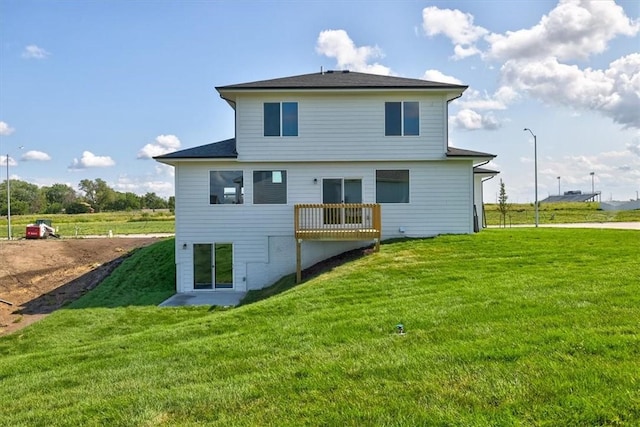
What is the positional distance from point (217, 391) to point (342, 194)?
1107 centimetres

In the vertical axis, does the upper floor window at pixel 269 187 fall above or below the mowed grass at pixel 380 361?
above

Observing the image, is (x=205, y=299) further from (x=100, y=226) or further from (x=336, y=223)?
(x=100, y=226)

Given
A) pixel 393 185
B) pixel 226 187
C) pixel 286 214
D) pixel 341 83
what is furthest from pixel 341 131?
pixel 226 187

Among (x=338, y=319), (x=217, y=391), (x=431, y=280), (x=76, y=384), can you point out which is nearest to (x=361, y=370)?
(x=217, y=391)

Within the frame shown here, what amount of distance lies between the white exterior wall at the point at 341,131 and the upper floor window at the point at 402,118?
0.15 metres

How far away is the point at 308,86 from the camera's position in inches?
570

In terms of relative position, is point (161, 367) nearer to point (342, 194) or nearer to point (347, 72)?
point (342, 194)

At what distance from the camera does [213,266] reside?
49.1 feet

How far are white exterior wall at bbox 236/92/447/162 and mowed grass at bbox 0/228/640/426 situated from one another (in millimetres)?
6273

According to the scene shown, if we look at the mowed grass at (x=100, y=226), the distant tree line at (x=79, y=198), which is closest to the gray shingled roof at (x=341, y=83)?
the mowed grass at (x=100, y=226)

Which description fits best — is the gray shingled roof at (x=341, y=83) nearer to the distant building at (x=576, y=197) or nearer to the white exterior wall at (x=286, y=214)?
the white exterior wall at (x=286, y=214)

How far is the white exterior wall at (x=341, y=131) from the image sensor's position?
14.8m

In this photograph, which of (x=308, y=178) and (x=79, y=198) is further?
(x=79, y=198)

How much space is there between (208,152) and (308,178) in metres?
3.60
